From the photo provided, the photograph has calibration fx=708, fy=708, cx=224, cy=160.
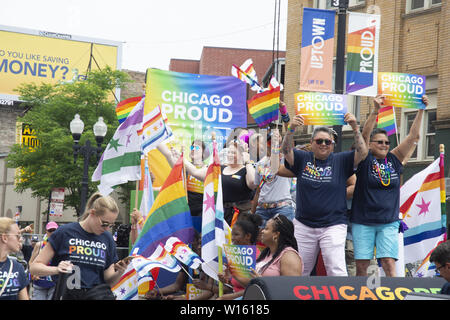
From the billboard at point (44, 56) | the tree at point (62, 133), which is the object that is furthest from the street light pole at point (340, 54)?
the billboard at point (44, 56)

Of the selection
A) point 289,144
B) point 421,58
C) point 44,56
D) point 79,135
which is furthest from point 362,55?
point 44,56

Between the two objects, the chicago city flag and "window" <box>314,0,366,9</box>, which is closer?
the chicago city flag

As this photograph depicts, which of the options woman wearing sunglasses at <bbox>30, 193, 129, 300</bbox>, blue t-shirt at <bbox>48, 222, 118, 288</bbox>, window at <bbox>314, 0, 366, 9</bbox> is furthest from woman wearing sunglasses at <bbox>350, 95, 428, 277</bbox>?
window at <bbox>314, 0, 366, 9</bbox>

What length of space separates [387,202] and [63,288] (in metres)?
3.18

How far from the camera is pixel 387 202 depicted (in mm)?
6887

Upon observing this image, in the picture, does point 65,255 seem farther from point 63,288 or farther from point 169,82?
point 169,82

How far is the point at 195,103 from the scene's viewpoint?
35.8 ft

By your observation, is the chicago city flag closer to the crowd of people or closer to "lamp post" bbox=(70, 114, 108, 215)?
the crowd of people

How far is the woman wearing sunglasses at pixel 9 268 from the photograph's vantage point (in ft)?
18.1

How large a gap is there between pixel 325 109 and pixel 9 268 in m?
3.99

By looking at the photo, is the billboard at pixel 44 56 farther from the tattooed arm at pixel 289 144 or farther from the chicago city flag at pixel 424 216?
the tattooed arm at pixel 289 144

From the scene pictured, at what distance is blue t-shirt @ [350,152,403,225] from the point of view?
22.5 ft

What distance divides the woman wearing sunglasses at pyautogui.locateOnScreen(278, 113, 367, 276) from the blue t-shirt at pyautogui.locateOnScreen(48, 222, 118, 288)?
2.02 metres

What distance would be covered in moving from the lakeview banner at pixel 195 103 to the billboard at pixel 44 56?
4349cm
